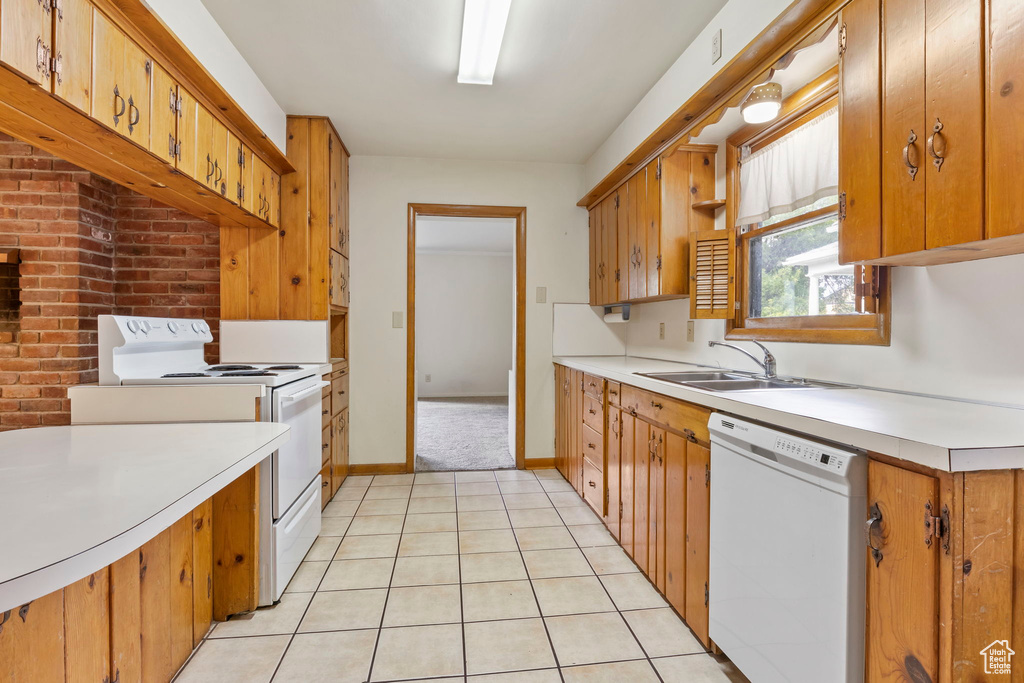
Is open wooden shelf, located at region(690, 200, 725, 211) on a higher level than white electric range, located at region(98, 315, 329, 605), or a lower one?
higher

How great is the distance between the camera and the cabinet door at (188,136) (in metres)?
1.90

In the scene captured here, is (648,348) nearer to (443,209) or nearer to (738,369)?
(738,369)

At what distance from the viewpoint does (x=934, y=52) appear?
114 centimetres

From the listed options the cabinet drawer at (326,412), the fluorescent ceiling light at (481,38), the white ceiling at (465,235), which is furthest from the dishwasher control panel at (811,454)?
the white ceiling at (465,235)

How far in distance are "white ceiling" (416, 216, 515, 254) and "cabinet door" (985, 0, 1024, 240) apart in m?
4.26

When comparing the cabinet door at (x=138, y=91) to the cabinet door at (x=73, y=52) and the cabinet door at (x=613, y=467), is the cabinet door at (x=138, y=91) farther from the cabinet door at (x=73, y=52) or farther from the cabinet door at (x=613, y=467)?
the cabinet door at (x=613, y=467)

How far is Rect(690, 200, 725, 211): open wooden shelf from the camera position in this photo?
103 inches

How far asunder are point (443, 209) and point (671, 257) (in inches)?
74.1

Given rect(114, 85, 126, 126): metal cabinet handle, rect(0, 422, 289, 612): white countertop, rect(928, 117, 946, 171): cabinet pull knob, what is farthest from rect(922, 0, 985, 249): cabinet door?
rect(114, 85, 126, 126): metal cabinet handle

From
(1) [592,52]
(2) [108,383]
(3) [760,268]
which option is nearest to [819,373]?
(3) [760,268]

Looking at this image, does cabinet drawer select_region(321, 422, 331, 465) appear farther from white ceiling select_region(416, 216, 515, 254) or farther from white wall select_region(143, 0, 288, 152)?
white ceiling select_region(416, 216, 515, 254)

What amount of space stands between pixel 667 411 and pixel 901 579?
39.2 inches

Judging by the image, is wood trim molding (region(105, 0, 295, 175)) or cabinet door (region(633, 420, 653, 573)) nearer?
wood trim molding (region(105, 0, 295, 175))

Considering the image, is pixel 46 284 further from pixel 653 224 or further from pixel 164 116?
pixel 653 224
